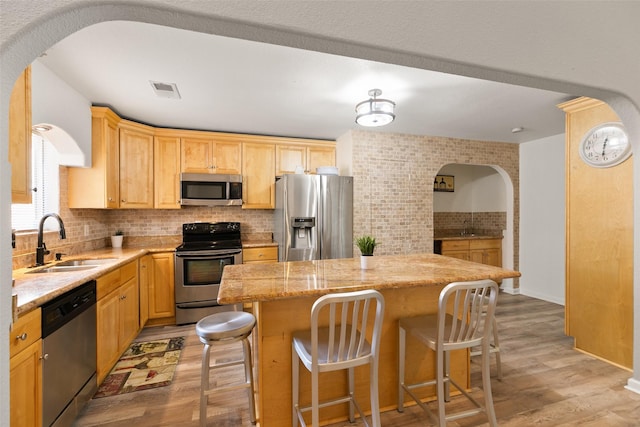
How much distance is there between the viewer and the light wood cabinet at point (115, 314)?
2.26m

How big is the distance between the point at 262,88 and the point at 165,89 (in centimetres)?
89

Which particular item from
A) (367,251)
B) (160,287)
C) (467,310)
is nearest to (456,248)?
(367,251)

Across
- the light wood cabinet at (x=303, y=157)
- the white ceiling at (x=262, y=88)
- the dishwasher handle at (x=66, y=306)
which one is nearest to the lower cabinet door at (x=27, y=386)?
the dishwasher handle at (x=66, y=306)

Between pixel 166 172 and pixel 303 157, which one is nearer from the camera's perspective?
pixel 166 172

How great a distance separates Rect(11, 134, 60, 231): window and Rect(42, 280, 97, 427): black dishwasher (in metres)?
0.99

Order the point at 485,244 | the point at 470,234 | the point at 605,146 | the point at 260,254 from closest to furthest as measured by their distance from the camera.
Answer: the point at 605,146 < the point at 260,254 < the point at 485,244 < the point at 470,234

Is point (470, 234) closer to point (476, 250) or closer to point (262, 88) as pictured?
point (476, 250)

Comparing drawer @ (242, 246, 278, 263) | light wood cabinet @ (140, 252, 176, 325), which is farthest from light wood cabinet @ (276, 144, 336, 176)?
light wood cabinet @ (140, 252, 176, 325)

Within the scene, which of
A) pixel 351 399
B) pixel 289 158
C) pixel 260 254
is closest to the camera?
pixel 351 399

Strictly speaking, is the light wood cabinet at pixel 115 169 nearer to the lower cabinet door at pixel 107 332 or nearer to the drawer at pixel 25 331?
the lower cabinet door at pixel 107 332

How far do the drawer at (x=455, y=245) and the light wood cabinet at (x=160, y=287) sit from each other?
4.00 metres

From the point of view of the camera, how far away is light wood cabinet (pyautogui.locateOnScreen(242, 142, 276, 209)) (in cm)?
410

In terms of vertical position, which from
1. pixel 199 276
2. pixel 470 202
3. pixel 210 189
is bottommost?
pixel 199 276

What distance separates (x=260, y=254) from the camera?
12.7ft
